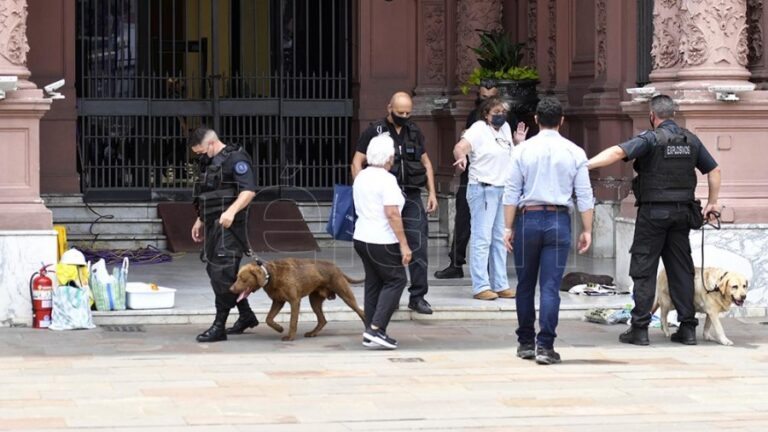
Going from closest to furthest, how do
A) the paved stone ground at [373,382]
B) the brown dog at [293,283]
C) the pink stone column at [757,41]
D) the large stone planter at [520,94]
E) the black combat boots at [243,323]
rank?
1. the paved stone ground at [373,382]
2. the brown dog at [293,283]
3. the black combat boots at [243,323]
4. the pink stone column at [757,41]
5. the large stone planter at [520,94]

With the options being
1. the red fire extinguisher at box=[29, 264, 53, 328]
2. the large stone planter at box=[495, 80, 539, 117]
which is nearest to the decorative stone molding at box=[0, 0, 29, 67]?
the red fire extinguisher at box=[29, 264, 53, 328]

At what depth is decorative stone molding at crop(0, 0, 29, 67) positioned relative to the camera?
1312 cm

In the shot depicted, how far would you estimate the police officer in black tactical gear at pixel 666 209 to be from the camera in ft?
39.4

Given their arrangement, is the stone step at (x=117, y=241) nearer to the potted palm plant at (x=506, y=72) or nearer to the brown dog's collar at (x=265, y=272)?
the potted palm plant at (x=506, y=72)

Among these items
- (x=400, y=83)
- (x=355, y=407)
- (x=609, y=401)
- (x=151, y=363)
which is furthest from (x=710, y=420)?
(x=400, y=83)

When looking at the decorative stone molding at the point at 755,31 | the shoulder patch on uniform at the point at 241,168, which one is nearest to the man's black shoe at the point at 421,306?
the shoulder patch on uniform at the point at 241,168

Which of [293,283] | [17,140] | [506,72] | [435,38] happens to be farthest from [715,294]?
[435,38]

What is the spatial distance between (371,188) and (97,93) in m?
8.57

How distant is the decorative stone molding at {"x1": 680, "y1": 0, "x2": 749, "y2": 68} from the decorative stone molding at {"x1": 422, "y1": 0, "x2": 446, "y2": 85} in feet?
21.6

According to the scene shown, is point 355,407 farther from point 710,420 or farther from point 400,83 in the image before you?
point 400,83

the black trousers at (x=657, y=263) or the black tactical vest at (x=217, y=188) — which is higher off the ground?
the black tactical vest at (x=217, y=188)

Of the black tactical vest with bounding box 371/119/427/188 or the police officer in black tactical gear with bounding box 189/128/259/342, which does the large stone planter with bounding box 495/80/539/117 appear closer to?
the black tactical vest with bounding box 371/119/427/188

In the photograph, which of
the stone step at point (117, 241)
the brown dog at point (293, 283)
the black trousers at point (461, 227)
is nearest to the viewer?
the brown dog at point (293, 283)

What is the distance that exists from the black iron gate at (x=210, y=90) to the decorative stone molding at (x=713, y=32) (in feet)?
23.0
